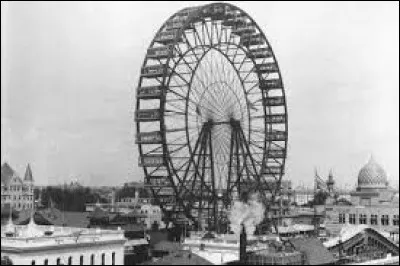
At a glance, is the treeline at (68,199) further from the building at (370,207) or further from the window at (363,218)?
the window at (363,218)

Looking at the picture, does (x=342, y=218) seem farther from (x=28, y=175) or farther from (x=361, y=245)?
(x=28, y=175)

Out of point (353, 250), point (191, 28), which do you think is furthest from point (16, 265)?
point (191, 28)

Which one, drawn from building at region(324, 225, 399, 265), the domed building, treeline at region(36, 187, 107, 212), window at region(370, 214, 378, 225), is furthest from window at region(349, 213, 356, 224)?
treeline at region(36, 187, 107, 212)

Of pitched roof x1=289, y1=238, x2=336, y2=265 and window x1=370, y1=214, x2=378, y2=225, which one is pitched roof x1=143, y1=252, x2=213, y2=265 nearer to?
pitched roof x1=289, y1=238, x2=336, y2=265

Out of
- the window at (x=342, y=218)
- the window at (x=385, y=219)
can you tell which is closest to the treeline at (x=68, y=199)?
the window at (x=342, y=218)

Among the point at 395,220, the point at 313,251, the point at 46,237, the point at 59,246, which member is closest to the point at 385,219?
the point at 395,220

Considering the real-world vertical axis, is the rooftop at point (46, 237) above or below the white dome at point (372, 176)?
below

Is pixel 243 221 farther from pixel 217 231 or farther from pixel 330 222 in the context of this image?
Result: pixel 330 222
